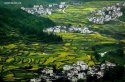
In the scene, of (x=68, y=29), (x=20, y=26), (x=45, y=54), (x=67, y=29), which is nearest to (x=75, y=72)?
(x=45, y=54)

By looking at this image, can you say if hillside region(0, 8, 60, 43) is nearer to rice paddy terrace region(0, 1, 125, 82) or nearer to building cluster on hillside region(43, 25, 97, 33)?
building cluster on hillside region(43, 25, 97, 33)

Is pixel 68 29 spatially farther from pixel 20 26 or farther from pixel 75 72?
pixel 75 72

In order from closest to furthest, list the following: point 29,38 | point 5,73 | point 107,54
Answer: point 5,73 < point 107,54 < point 29,38

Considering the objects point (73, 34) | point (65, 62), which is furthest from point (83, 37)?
point (65, 62)

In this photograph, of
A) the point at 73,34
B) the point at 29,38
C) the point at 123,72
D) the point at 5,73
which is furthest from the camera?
the point at 73,34

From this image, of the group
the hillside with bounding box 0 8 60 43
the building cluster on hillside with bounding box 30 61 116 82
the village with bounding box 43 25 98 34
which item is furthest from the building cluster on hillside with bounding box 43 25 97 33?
the building cluster on hillside with bounding box 30 61 116 82

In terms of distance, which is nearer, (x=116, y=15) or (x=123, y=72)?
(x=123, y=72)

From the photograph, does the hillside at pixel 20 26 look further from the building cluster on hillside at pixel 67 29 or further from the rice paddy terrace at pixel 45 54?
the rice paddy terrace at pixel 45 54

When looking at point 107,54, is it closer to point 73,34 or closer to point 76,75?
point 76,75
